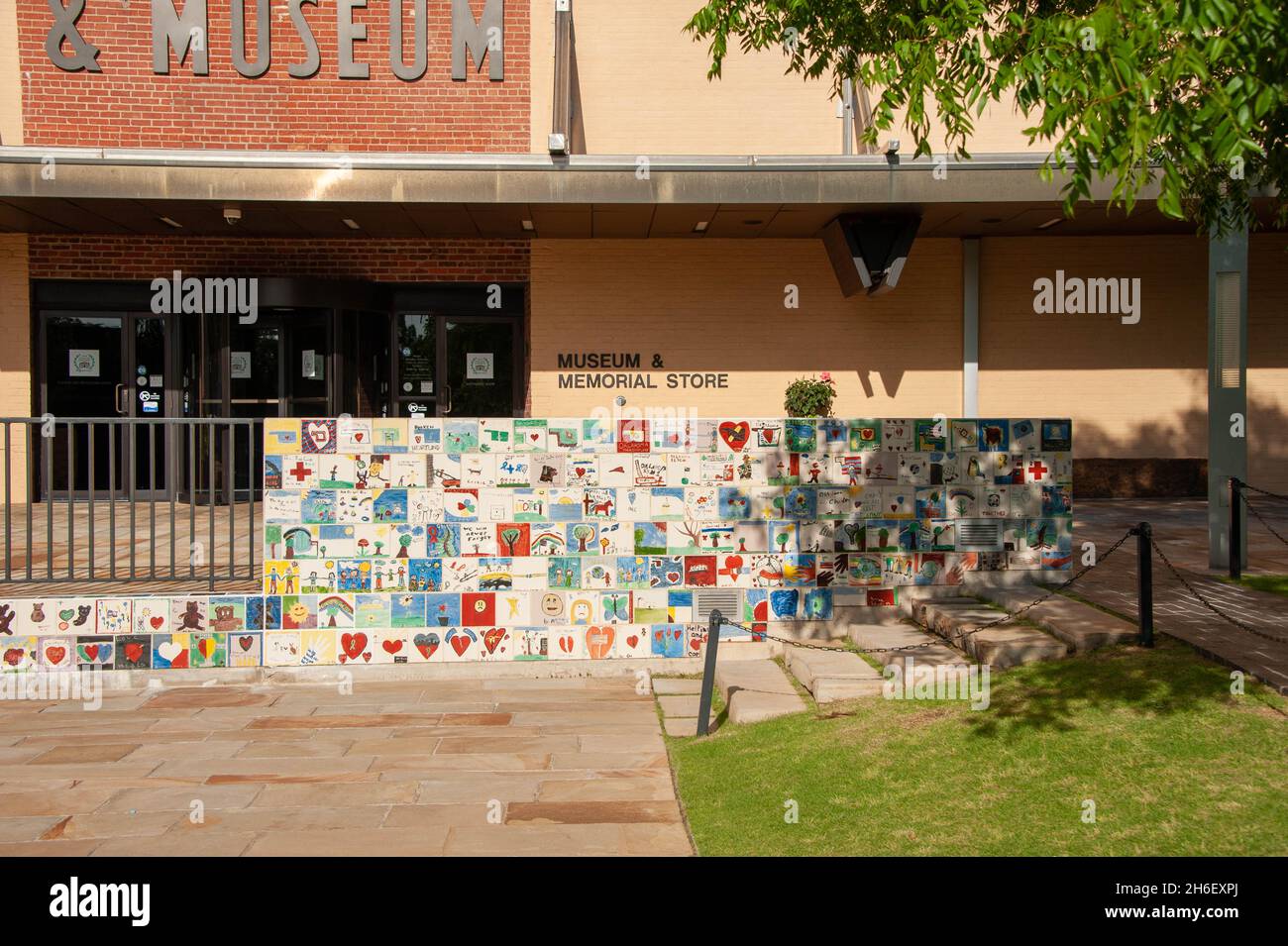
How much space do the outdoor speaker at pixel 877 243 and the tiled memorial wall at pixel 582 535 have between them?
18.0 ft

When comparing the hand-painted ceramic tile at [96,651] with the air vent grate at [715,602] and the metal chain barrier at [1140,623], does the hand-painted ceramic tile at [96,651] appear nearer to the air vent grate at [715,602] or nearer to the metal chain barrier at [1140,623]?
the air vent grate at [715,602]

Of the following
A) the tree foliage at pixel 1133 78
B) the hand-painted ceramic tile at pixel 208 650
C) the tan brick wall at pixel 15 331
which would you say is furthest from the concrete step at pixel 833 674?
the tan brick wall at pixel 15 331

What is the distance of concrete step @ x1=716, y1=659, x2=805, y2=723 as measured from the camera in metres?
7.10

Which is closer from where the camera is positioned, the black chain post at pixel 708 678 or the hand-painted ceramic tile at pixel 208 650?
the black chain post at pixel 708 678

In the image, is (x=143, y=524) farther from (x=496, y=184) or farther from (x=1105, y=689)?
(x=1105, y=689)

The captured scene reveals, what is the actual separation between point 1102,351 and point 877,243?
13.5 ft

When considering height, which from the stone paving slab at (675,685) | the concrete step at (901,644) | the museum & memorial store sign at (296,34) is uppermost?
the museum & memorial store sign at (296,34)

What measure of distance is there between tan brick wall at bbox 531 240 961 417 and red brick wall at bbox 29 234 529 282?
2.57 feet

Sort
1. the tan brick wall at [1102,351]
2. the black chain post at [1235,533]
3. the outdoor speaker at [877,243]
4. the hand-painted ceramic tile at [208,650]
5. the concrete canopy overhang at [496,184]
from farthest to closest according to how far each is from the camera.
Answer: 1. the tan brick wall at [1102,351]
2. the outdoor speaker at [877,243]
3. the concrete canopy overhang at [496,184]
4. the black chain post at [1235,533]
5. the hand-painted ceramic tile at [208,650]

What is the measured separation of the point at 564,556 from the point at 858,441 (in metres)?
2.55

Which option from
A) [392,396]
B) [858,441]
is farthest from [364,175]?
[858,441]

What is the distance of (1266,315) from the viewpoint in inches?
611

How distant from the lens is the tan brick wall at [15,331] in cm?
1495

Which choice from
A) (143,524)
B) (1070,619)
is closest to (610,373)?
(143,524)
